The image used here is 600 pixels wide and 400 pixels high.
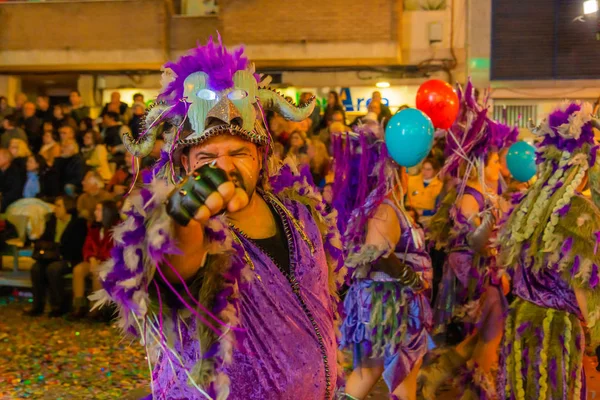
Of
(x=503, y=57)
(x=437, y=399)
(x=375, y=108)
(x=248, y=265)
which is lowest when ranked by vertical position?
(x=437, y=399)

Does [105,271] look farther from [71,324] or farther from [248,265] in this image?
[71,324]

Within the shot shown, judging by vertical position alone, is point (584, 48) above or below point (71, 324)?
above

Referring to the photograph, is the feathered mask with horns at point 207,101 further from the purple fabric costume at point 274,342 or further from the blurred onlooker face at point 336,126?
the blurred onlooker face at point 336,126

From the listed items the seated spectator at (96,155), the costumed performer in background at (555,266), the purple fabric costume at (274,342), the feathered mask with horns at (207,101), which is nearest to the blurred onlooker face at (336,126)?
the seated spectator at (96,155)

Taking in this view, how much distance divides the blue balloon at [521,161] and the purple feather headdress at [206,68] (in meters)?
5.49

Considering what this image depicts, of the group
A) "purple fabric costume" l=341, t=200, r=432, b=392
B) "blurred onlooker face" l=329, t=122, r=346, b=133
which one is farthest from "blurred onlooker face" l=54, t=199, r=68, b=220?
"purple fabric costume" l=341, t=200, r=432, b=392

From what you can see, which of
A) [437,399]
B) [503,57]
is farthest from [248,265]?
[503,57]

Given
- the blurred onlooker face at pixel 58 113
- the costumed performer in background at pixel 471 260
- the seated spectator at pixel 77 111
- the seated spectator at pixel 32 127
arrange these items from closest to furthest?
1. the costumed performer in background at pixel 471 260
2. the seated spectator at pixel 32 127
3. the blurred onlooker face at pixel 58 113
4. the seated spectator at pixel 77 111

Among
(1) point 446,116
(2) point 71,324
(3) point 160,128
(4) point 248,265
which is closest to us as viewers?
(4) point 248,265

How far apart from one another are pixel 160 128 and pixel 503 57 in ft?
43.9

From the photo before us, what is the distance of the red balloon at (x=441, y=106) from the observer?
639 centimetres

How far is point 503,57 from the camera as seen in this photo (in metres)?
15.0

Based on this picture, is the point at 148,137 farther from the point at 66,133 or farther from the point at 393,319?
the point at 66,133

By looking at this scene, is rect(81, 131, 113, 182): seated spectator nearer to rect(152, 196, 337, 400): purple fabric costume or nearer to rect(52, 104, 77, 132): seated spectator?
rect(52, 104, 77, 132): seated spectator
